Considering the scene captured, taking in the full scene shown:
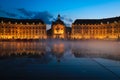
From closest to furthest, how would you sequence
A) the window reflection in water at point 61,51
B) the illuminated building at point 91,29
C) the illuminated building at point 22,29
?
the window reflection in water at point 61,51
the illuminated building at point 22,29
the illuminated building at point 91,29

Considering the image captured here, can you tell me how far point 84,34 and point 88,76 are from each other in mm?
137343

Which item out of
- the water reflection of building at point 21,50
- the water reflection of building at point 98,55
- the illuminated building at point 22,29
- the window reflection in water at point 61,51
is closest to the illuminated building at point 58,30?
the illuminated building at point 22,29

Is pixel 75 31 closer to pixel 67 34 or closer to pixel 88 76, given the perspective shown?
pixel 67 34

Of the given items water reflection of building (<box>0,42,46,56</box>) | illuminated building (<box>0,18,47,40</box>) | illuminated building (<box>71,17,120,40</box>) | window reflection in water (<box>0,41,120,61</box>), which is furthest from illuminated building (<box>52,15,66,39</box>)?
window reflection in water (<box>0,41,120,61</box>)

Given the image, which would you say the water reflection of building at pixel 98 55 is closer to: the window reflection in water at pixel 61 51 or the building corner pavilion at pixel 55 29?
the window reflection in water at pixel 61 51

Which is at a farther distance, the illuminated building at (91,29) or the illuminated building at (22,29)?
the illuminated building at (91,29)

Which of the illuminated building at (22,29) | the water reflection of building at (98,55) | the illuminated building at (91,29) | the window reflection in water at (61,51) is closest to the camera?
the water reflection of building at (98,55)

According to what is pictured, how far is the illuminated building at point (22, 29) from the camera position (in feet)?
427

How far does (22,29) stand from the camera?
13662 centimetres

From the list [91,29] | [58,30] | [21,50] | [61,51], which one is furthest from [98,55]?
[91,29]

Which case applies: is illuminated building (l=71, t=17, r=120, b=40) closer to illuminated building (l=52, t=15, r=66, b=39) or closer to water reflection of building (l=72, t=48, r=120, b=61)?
illuminated building (l=52, t=15, r=66, b=39)

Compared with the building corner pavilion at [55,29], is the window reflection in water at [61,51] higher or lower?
lower

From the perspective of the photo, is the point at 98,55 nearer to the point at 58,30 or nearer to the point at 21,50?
the point at 21,50

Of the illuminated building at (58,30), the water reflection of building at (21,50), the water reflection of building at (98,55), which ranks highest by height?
the illuminated building at (58,30)
